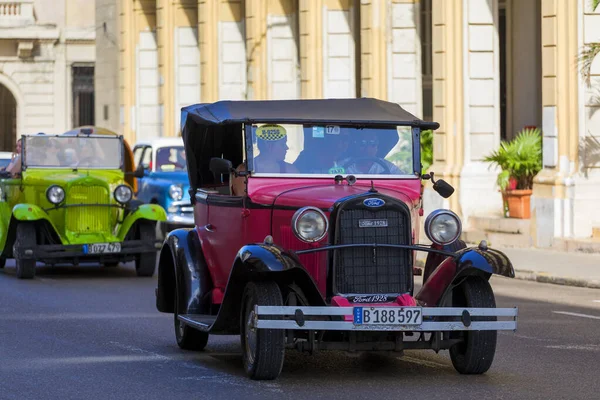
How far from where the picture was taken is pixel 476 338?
10.1 metres

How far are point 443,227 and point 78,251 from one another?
10015 millimetres

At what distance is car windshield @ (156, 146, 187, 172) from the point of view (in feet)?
91.5

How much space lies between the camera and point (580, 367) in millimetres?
10930

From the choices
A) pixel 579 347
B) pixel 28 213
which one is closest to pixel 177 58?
pixel 28 213

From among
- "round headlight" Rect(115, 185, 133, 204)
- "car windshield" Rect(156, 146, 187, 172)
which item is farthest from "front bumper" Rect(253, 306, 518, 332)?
"car windshield" Rect(156, 146, 187, 172)

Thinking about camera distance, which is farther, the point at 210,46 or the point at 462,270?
the point at 210,46

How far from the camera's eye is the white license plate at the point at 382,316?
962cm

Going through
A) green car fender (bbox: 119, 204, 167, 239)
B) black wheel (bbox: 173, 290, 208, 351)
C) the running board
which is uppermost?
green car fender (bbox: 119, 204, 167, 239)

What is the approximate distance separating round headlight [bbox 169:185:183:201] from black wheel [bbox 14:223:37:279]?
24.6 feet

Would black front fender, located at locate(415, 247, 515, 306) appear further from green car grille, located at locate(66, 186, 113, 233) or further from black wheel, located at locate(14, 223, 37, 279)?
green car grille, located at locate(66, 186, 113, 233)

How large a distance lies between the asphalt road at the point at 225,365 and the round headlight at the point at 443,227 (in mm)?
958

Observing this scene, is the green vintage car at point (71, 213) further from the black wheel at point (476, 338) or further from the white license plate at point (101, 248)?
the black wheel at point (476, 338)

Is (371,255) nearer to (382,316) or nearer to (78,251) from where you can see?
(382,316)

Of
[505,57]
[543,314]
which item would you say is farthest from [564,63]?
[543,314]
